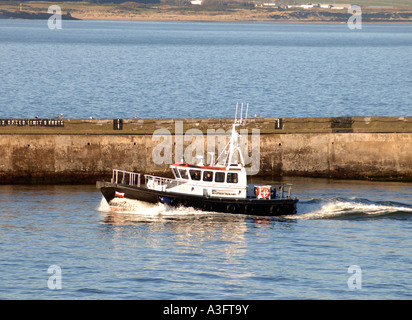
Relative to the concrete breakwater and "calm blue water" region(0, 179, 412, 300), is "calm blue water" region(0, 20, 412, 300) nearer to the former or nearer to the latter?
"calm blue water" region(0, 179, 412, 300)

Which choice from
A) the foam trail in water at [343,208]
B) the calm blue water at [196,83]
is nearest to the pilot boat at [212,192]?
the foam trail in water at [343,208]

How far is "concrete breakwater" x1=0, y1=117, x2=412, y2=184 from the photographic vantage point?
46312 mm

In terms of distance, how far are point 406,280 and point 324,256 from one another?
4147mm

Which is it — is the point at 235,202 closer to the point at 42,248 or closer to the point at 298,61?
the point at 42,248

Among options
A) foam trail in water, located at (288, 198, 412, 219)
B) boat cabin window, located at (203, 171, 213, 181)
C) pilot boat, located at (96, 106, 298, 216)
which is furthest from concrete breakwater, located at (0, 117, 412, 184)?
boat cabin window, located at (203, 171, 213, 181)

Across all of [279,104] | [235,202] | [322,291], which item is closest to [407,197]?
[235,202]

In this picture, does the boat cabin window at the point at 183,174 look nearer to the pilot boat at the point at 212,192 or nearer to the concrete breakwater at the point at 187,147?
the pilot boat at the point at 212,192

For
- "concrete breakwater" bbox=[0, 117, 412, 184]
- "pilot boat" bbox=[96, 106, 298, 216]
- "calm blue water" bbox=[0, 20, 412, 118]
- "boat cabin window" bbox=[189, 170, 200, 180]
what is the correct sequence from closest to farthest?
1. "pilot boat" bbox=[96, 106, 298, 216]
2. "boat cabin window" bbox=[189, 170, 200, 180]
3. "concrete breakwater" bbox=[0, 117, 412, 184]
4. "calm blue water" bbox=[0, 20, 412, 118]

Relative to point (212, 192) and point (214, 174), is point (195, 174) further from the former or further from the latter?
point (212, 192)

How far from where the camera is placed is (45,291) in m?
27.8

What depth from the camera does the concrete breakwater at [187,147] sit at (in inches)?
1823

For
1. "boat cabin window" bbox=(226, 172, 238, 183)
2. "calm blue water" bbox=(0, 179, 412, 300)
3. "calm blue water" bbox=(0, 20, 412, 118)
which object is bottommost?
"calm blue water" bbox=(0, 179, 412, 300)

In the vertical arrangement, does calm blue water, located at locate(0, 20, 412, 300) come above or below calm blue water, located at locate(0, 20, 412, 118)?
below
